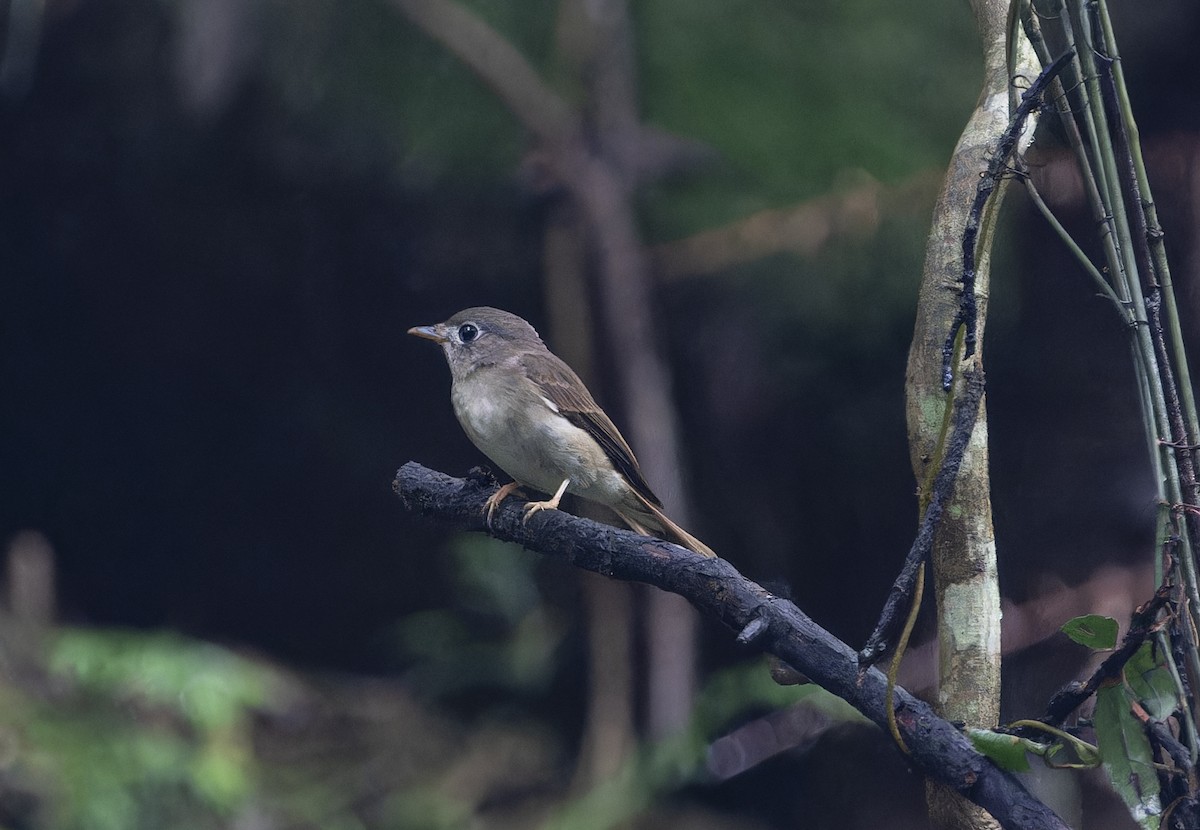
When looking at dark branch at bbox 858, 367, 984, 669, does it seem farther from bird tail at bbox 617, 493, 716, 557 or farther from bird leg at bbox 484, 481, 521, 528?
bird leg at bbox 484, 481, 521, 528

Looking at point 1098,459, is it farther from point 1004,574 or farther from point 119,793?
point 119,793

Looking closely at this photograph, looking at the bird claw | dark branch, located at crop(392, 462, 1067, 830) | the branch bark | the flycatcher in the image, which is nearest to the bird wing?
the flycatcher

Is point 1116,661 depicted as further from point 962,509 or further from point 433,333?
point 433,333

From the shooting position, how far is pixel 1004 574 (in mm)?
997

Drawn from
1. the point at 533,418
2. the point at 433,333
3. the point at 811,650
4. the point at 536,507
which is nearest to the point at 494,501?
the point at 536,507

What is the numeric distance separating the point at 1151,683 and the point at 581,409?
0.75 m

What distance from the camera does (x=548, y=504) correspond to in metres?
1.25

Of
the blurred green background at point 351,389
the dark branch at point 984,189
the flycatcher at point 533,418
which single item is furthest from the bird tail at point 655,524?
the dark branch at point 984,189

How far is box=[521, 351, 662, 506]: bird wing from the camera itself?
1.30m

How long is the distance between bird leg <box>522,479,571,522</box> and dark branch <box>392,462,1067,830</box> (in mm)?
150

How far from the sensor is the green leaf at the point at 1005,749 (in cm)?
83

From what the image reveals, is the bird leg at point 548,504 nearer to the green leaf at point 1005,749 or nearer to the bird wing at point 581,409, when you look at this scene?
the bird wing at point 581,409

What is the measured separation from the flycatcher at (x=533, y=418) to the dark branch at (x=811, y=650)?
268 millimetres

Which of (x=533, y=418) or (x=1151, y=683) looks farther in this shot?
(x=533, y=418)
